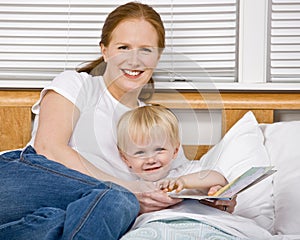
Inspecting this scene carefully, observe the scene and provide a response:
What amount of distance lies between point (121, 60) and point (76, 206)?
42cm

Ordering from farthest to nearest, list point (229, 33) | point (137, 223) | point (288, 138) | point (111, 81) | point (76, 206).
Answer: point (229, 33) → point (288, 138) → point (111, 81) → point (137, 223) → point (76, 206)

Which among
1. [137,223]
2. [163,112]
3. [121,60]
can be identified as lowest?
[137,223]

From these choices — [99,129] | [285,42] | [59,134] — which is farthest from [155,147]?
[285,42]

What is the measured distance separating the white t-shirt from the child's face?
44mm

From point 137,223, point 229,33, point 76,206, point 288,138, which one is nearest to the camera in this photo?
point 76,206

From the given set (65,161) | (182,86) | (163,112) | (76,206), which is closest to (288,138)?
(182,86)

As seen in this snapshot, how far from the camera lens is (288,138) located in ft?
7.04

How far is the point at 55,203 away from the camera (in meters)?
1.62

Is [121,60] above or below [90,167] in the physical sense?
above

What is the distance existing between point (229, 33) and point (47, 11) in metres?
0.68

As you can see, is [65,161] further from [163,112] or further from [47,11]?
[47,11]

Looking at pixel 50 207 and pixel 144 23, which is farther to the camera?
pixel 144 23

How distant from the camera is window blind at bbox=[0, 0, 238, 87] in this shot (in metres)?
2.44

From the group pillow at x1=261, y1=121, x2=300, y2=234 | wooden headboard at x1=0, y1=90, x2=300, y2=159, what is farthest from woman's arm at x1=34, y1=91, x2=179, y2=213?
pillow at x1=261, y1=121, x2=300, y2=234
